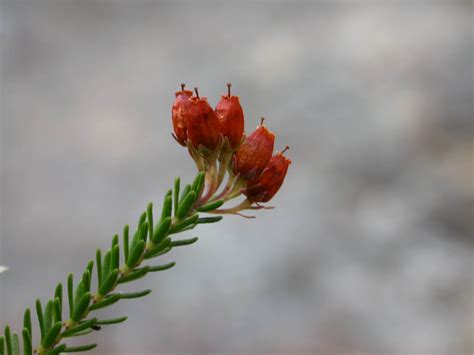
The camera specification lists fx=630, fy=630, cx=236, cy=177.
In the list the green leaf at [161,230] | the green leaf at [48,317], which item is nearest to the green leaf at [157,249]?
the green leaf at [161,230]

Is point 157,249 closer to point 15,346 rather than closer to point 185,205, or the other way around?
point 185,205

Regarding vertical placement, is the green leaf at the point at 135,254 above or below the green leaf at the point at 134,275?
above

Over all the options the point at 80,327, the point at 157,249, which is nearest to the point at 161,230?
the point at 157,249

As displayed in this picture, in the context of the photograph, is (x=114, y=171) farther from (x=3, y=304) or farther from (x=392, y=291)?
(x=392, y=291)

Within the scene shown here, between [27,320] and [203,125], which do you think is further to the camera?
[203,125]

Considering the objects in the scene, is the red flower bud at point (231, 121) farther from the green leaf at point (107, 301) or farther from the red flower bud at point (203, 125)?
the green leaf at point (107, 301)

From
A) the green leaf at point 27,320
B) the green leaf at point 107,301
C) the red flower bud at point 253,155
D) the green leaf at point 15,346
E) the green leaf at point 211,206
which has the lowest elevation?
the green leaf at point 15,346

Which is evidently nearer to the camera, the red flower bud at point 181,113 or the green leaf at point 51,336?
the green leaf at point 51,336
